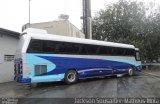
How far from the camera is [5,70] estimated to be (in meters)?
21.6

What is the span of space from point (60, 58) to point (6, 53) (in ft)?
22.8

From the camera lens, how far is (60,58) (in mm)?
17078

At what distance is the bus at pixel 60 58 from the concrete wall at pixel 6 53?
540 centimetres

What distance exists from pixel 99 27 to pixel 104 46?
1038 inches

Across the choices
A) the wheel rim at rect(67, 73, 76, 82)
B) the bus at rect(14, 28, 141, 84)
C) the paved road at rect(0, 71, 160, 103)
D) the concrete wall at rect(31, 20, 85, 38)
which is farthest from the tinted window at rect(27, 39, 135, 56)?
the concrete wall at rect(31, 20, 85, 38)

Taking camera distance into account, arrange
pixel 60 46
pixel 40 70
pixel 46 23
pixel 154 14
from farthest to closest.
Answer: pixel 154 14 < pixel 46 23 < pixel 60 46 < pixel 40 70

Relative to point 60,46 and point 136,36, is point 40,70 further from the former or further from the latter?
point 136,36

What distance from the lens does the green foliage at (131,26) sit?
39.3 meters

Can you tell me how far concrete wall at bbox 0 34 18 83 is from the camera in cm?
2125

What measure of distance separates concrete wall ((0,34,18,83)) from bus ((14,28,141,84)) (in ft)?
17.7

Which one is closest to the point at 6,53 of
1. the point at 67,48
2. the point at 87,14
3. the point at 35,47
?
the point at 67,48

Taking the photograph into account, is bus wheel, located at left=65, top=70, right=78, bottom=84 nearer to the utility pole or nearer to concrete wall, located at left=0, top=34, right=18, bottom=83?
concrete wall, located at left=0, top=34, right=18, bottom=83

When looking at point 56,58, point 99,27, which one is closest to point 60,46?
point 56,58

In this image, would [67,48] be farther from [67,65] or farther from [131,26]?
[131,26]
